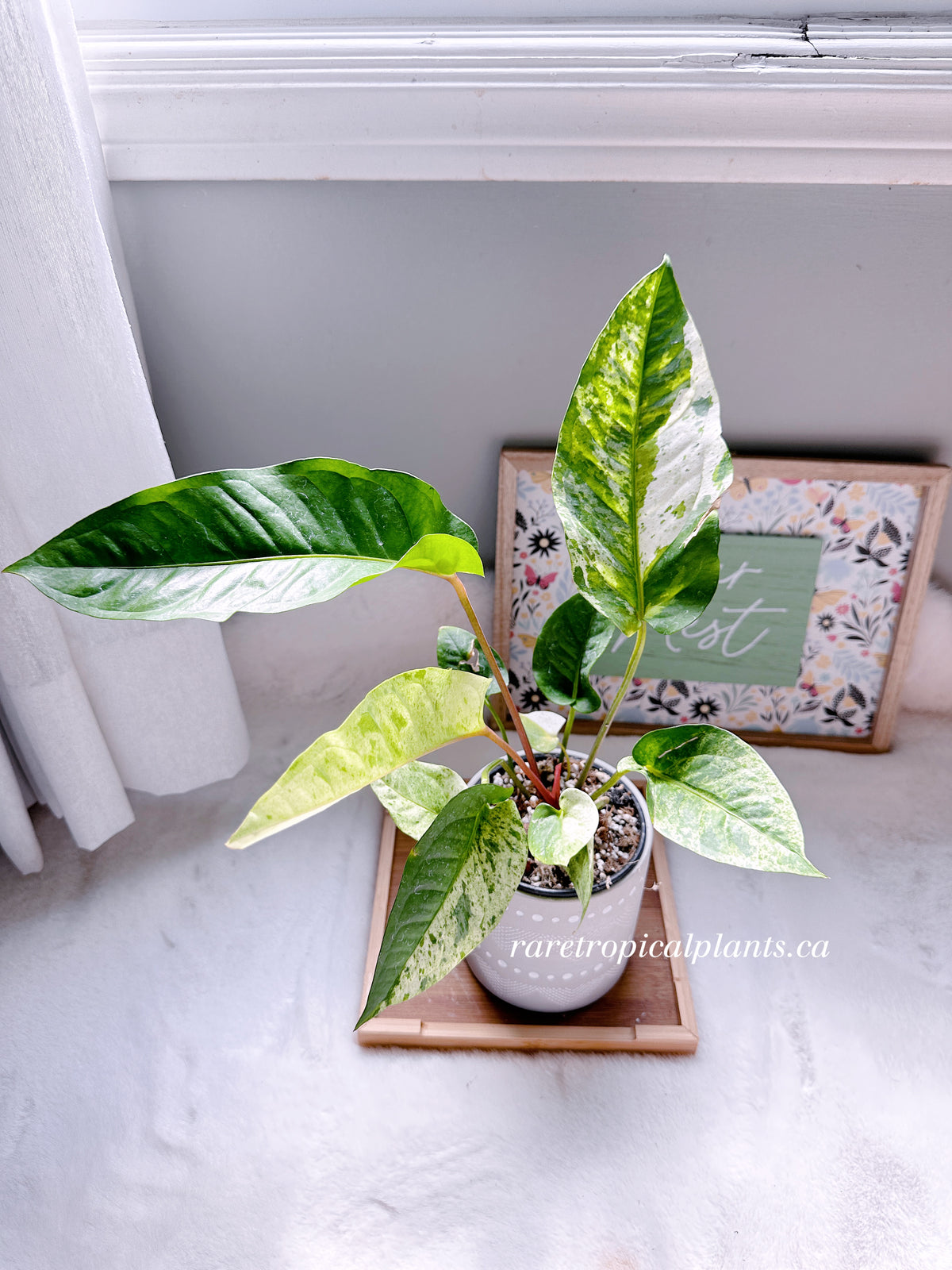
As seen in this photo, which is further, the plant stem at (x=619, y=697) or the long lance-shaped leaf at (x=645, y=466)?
the plant stem at (x=619, y=697)

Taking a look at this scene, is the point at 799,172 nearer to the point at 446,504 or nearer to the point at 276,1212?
the point at 446,504

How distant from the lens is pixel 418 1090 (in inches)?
27.9

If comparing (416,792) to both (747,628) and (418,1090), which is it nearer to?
(418,1090)

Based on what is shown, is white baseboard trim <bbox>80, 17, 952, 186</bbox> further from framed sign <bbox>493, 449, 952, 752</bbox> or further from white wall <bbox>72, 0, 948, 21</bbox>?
framed sign <bbox>493, 449, 952, 752</bbox>

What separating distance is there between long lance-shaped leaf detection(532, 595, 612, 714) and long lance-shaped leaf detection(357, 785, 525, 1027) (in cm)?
11

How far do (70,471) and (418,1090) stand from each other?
56cm

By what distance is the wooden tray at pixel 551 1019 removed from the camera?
0.72 metres

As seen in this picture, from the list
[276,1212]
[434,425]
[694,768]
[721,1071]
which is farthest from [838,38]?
[276,1212]

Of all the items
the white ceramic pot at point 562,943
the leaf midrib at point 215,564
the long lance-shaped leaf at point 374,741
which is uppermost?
the leaf midrib at point 215,564

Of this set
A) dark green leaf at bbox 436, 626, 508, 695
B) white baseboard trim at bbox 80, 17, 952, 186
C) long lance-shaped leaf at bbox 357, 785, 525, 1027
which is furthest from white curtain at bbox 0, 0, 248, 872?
long lance-shaped leaf at bbox 357, 785, 525, 1027

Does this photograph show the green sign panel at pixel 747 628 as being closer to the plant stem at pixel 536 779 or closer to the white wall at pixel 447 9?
the plant stem at pixel 536 779

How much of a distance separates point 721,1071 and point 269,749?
1.81 feet

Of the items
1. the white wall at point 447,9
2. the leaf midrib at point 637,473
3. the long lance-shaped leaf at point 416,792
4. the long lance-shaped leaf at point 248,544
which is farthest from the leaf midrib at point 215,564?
the white wall at point 447,9

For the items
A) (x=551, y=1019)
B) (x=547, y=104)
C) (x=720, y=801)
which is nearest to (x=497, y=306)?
(x=547, y=104)
